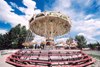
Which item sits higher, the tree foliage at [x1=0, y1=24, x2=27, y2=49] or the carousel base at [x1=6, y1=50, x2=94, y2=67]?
the tree foliage at [x1=0, y1=24, x2=27, y2=49]

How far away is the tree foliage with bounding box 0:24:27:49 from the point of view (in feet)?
106

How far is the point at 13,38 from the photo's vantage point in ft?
117

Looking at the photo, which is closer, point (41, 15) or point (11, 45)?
point (41, 15)

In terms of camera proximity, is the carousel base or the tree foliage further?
the tree foliage

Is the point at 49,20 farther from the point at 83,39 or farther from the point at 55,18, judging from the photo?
the point at 83,39

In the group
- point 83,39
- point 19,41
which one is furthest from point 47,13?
point 83,39

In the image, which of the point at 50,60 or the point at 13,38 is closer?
the point at 50,60

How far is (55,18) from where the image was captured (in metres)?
12.2

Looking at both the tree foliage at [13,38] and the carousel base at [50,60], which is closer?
the carousel base at [50,60]

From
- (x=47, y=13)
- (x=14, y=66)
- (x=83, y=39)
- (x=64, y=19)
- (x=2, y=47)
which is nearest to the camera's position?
(x=14, y=66)

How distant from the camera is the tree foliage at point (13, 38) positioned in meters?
32.4

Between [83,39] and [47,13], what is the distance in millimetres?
57496

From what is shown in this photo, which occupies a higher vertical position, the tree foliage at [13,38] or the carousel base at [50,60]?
the tree foliage at [13,38]

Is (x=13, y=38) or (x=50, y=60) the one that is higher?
(x=13, y=38)
